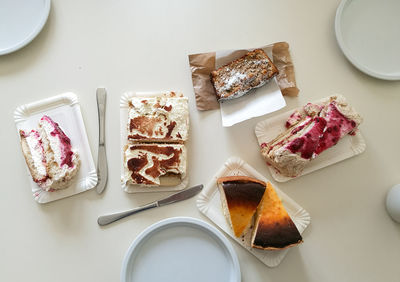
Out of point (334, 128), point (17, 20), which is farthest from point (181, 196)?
point (17, 20)

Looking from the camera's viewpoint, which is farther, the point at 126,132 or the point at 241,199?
the point at 126,132

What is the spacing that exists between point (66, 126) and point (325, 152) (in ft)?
4.22

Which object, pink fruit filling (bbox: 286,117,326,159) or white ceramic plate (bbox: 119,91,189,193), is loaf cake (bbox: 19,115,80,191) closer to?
white ceramic plate (bbox: 119,91,189,193)

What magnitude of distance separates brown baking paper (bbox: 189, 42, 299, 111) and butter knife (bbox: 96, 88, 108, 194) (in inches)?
18.5

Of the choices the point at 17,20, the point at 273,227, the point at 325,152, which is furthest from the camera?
the point at 17,20

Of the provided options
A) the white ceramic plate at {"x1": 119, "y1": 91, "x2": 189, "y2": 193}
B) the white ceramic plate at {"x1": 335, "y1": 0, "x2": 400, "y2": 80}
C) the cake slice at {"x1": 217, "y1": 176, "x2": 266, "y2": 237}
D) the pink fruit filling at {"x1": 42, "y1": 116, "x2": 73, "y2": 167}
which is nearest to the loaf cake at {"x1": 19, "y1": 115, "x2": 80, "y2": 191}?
the pink fruit filling at {"x1": 42, "y1": 116, "x2": 73, "y2": 167}

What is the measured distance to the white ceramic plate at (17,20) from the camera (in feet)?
5.39

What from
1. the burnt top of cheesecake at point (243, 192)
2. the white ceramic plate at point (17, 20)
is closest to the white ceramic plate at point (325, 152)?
the burnt top of cheesecake at point (243, 192)

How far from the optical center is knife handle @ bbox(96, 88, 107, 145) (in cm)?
159

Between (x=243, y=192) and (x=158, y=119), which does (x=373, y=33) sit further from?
(x=158, y=119)

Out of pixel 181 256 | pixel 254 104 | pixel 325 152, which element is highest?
pixel 254 104

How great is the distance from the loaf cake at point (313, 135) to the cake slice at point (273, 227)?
16 centimetres

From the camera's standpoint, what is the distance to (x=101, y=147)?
1.59 metres

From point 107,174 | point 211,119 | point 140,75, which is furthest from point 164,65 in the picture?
point 107,174
